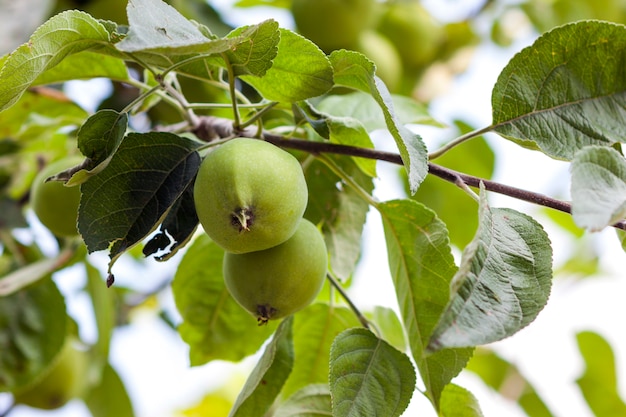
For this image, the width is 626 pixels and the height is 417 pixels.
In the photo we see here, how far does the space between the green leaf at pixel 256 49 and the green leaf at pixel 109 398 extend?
1237 millimetres

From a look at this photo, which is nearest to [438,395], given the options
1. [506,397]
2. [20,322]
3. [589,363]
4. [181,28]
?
[181,28]

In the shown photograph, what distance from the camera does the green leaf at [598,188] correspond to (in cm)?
51

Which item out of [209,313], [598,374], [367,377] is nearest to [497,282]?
[367,377]


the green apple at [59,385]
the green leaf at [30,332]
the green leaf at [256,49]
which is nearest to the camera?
the green leaf at [256,49]

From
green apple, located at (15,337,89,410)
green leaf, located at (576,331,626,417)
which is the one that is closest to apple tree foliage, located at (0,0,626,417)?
green apple, located at (15,337,89,410)

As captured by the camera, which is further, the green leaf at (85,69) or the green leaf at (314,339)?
the green leaf at (314,339)

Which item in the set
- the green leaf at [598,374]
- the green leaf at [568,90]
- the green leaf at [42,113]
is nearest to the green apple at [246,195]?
the green leaf at [568,90]

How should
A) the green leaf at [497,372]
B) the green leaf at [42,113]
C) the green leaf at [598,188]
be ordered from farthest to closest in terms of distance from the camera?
the green leaf at [497,372], the green leaf at [42,113], the green leaf at [598,188]

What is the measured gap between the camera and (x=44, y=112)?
118 centimetres

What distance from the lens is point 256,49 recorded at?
0.65m

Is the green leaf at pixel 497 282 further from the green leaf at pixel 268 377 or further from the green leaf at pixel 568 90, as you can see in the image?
the green leaf at pixel 268 377

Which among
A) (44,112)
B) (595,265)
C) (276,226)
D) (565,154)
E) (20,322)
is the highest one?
(565,154)

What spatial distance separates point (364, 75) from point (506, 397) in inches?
48.4

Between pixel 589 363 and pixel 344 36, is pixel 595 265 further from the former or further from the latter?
pixel 344 36
